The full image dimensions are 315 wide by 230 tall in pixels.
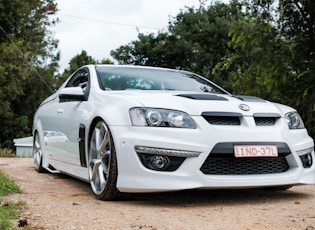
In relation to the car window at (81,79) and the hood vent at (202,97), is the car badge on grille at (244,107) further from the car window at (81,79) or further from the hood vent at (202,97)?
the car window at (81,79)

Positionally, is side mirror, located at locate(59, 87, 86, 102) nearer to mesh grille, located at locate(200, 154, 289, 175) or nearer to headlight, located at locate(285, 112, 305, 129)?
mesh grille, located at locate(200, 154, 289, 175)

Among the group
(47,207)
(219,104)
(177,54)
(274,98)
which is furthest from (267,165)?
(177,54)

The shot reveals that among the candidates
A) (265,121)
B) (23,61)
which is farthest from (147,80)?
(23,61)

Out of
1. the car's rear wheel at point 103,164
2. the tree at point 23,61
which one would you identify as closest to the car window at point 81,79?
the car's rear wheel at point 103,164

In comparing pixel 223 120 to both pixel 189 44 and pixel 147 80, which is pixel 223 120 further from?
pixel 189 44

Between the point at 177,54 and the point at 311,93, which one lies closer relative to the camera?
the point at 311,93

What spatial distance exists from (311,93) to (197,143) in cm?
631

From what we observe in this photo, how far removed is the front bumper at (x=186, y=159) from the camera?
4.07m

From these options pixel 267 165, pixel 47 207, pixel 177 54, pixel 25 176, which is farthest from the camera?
pixel 177 54

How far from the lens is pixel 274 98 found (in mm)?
10688

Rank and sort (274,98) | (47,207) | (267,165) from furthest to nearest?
1. (274,98)
2. (267,165)
3. (47,207)

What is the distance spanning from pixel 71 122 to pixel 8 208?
1.73 metres

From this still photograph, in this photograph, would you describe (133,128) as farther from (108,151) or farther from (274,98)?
(274,98)

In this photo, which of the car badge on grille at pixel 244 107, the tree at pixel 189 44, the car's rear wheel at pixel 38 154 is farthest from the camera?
the tree at pixel 189 44
